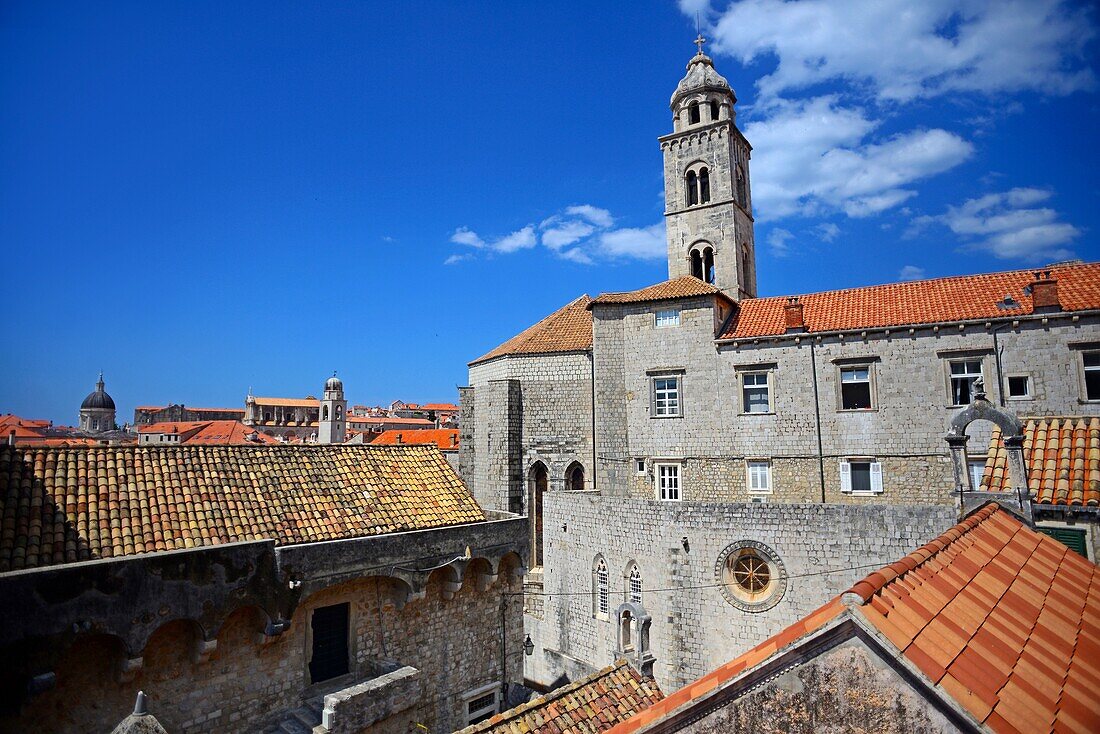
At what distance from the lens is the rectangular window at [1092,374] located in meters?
17.0

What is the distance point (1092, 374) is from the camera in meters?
17.0

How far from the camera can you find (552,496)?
833 inches

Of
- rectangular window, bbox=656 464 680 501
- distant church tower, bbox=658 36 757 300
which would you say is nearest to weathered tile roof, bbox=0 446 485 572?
rectangular window, bbox=656 464 680 501

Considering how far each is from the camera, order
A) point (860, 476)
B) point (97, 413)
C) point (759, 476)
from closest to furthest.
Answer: point (860, 476), point (759, 476), point (97, 413)

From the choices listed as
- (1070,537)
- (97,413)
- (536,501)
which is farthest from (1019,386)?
(97,413)

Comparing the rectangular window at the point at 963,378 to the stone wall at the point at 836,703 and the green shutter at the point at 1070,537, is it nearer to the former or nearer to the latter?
the green shutter at the point at 1070,537

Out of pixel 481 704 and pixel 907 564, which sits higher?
pixel 907 564

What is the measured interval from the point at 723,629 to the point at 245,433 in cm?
6109

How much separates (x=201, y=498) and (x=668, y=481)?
15408 millimetres

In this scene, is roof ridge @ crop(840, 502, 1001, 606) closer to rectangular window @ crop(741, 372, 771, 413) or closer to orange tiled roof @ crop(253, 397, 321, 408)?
rectangular window @ crop(741, 372, 771, 413)

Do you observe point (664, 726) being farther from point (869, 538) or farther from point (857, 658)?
point (869, 538)

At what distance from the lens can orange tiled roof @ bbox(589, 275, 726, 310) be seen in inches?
862

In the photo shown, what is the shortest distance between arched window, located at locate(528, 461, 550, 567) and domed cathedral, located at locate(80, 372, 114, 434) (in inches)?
3324

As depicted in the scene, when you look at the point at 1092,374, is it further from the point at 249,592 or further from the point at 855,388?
the point at 249,592
